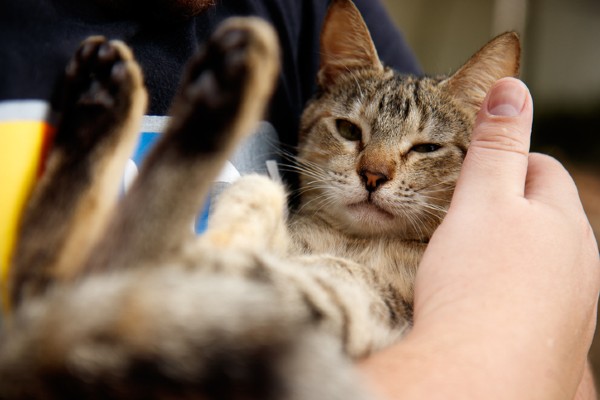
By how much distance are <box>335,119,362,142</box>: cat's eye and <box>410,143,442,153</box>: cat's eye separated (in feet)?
0.50

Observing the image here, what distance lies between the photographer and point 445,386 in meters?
0.62

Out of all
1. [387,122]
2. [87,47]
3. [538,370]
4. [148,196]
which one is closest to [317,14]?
[387,122]

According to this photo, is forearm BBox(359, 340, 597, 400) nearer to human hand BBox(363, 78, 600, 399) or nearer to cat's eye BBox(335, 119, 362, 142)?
human hand BBox(363, 78, 600, 399)

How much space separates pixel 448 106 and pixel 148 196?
0.89 meters

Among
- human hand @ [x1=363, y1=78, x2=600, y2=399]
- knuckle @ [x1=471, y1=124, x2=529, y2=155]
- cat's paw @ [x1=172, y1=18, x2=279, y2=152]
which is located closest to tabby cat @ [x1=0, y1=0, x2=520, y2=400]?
cat's paw @ [x1=172, y1=18, x2=279, y2=152]

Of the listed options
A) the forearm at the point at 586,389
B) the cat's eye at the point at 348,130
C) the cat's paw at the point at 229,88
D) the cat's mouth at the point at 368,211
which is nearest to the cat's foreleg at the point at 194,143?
the cat's paw at the point at 229,88

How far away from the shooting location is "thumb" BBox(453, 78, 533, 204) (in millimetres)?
894

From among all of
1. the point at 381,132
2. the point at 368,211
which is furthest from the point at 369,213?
the point at 381,132

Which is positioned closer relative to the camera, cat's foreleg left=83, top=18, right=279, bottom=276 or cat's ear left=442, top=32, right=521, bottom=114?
cat's foreleg left=83, top=18, right=279, bottom=276

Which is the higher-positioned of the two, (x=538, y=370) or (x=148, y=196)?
(x=148, y=196)

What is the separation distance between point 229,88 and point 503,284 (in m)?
0.51

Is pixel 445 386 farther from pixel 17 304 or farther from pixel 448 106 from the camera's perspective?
pixel 448 106

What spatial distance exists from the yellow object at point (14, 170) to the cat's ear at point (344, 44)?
80 cm

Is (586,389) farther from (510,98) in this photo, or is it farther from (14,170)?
(14,170)
